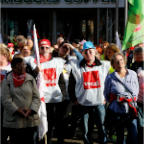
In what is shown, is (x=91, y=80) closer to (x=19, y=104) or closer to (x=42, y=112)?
(x=42, y=112)

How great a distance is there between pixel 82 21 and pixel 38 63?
19136 mm

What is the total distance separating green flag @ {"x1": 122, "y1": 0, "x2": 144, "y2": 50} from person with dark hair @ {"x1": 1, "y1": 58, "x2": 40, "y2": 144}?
7.72 ft

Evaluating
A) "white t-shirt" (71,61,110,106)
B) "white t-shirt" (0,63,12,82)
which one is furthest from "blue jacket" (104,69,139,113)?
"white t-shirt" (0,63,12,82)

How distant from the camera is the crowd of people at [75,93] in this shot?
471 centimetres

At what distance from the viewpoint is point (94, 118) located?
17.3ft

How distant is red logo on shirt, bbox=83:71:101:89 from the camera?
5203 mm

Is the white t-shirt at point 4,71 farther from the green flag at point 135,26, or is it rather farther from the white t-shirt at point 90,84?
the green flag at point 135,26

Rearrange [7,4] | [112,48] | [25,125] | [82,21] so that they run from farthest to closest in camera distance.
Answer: [82,21] → [7,4] → [112,48] → [25,125]

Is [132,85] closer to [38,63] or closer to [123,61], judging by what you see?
[123,61]

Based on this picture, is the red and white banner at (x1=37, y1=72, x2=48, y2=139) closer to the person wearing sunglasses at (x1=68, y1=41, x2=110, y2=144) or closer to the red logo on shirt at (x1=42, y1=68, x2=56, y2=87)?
the red logo on shirt at (x1=42, y1=68, x2=56, y2=87)

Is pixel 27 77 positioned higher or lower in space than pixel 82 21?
lower

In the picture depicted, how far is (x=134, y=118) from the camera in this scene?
191 inches

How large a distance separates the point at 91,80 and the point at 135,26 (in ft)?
5.79

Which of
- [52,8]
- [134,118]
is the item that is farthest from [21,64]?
[52,8]
